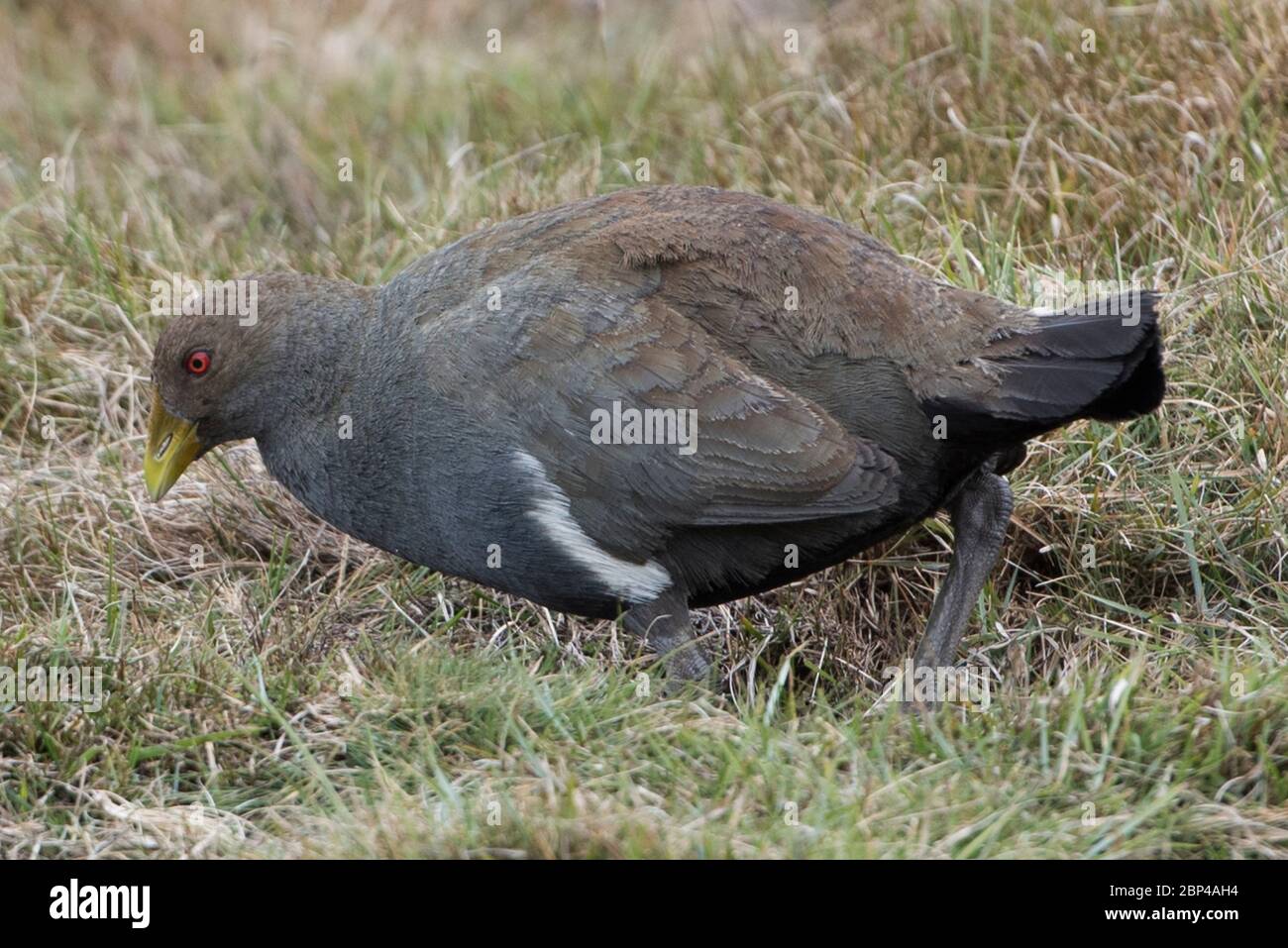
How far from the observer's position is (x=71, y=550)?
554 centimetres

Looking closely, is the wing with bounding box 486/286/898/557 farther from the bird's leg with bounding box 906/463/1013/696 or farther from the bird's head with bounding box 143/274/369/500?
the bird's head with bounding box 143/274/369/500

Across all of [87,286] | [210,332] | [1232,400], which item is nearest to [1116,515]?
[1232,400]

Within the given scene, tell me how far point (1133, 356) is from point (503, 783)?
1.89 meters

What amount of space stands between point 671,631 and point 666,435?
59 centimetres

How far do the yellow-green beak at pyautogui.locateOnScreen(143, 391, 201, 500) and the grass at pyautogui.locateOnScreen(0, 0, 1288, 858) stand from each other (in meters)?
0.34

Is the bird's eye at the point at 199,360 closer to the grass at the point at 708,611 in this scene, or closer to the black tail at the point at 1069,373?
the grass at the point at 708,611

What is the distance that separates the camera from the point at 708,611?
5.42 meters

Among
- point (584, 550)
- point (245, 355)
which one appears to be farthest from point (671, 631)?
point (245, 355)

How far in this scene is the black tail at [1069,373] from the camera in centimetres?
424

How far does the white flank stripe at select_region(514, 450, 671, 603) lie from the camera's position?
4516 mm

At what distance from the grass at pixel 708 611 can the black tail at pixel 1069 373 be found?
2.15 ft

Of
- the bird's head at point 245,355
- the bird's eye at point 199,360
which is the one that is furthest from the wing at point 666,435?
the bird's eye at point 199,360

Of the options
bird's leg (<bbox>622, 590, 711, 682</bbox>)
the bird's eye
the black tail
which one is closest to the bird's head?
the bird's eye
